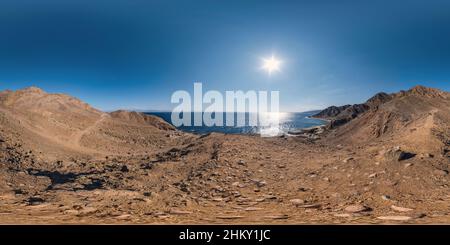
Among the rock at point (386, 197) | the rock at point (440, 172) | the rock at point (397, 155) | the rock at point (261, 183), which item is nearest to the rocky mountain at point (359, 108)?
the rock at point (397, 155)

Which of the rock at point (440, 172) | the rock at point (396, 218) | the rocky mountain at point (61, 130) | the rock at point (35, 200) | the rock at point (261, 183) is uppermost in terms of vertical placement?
the rocky mountain at point (61, 130)

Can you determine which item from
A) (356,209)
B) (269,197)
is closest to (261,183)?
(269,197)

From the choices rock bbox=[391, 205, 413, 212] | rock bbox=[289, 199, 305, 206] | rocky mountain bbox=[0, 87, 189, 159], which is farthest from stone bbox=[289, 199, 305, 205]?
rocky mountain bbox=[0, 87, 189, 159]

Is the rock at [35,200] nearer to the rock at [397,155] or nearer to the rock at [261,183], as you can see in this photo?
the rock at [261,183]

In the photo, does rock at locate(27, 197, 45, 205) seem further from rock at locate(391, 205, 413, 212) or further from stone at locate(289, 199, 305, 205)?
rock at locate(391, 205, 413, 212)

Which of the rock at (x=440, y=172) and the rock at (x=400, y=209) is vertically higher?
the rock at (x=440, y=172)

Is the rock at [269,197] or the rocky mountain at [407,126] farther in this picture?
the rocky mountain at [407,126]

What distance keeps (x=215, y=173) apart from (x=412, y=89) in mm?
41027

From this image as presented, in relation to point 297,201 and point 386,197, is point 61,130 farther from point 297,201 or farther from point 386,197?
point 386,197

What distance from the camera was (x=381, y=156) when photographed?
1206 cm

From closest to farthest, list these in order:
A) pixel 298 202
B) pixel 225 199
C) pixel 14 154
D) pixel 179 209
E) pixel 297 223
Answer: pixel 297 223 → pixel 179 209 → pixel 298 202 → pixel 225 199 → pixel 14 154

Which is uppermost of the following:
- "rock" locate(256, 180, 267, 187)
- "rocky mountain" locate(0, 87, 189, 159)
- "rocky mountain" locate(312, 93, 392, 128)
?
"rocky mountain" locate(312, 93, 392, 128)

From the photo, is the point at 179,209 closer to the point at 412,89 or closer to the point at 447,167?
the point at 447,167
